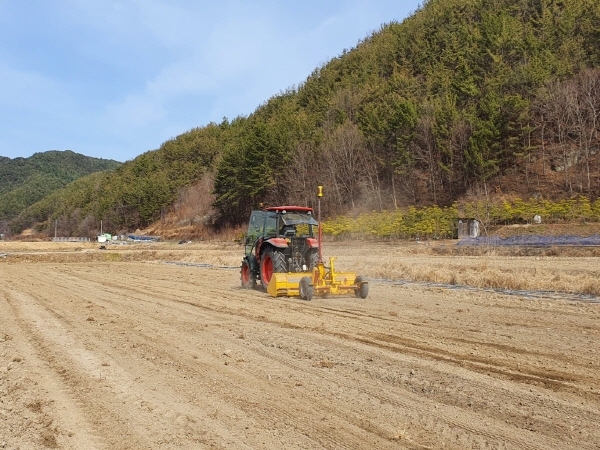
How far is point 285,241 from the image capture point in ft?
43.6

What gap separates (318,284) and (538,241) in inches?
703

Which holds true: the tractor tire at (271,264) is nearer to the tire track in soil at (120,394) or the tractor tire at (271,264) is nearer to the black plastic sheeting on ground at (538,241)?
the tire track in soil at (120,394)

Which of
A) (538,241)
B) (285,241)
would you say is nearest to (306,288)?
(285,241)

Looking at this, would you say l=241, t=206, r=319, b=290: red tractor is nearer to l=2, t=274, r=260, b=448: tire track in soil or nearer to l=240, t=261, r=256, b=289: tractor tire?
l=240, t=261, r=256, b=289: tractor tire

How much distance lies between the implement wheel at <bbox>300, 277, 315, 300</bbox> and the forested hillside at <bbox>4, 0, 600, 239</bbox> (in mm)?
33718

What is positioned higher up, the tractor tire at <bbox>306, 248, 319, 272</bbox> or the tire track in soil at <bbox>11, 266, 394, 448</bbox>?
the tractor tire at <bbox>306, 248, 319, 272</bbox>

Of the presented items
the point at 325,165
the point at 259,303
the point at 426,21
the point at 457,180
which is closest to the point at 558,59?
the point at 457,180

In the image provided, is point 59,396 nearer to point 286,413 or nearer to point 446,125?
point 286,413

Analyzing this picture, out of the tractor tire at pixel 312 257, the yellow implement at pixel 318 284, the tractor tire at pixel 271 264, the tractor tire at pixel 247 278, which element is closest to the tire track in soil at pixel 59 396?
the yellow implement at pixel 318 284

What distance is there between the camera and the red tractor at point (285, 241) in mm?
13266

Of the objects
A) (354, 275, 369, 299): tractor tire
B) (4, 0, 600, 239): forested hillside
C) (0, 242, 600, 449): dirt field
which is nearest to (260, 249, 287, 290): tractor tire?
(354, 275, 369, 299): tractor tire

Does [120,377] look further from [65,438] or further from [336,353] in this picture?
[336,353]

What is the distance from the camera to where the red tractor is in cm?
1327

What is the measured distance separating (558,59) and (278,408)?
179ft
